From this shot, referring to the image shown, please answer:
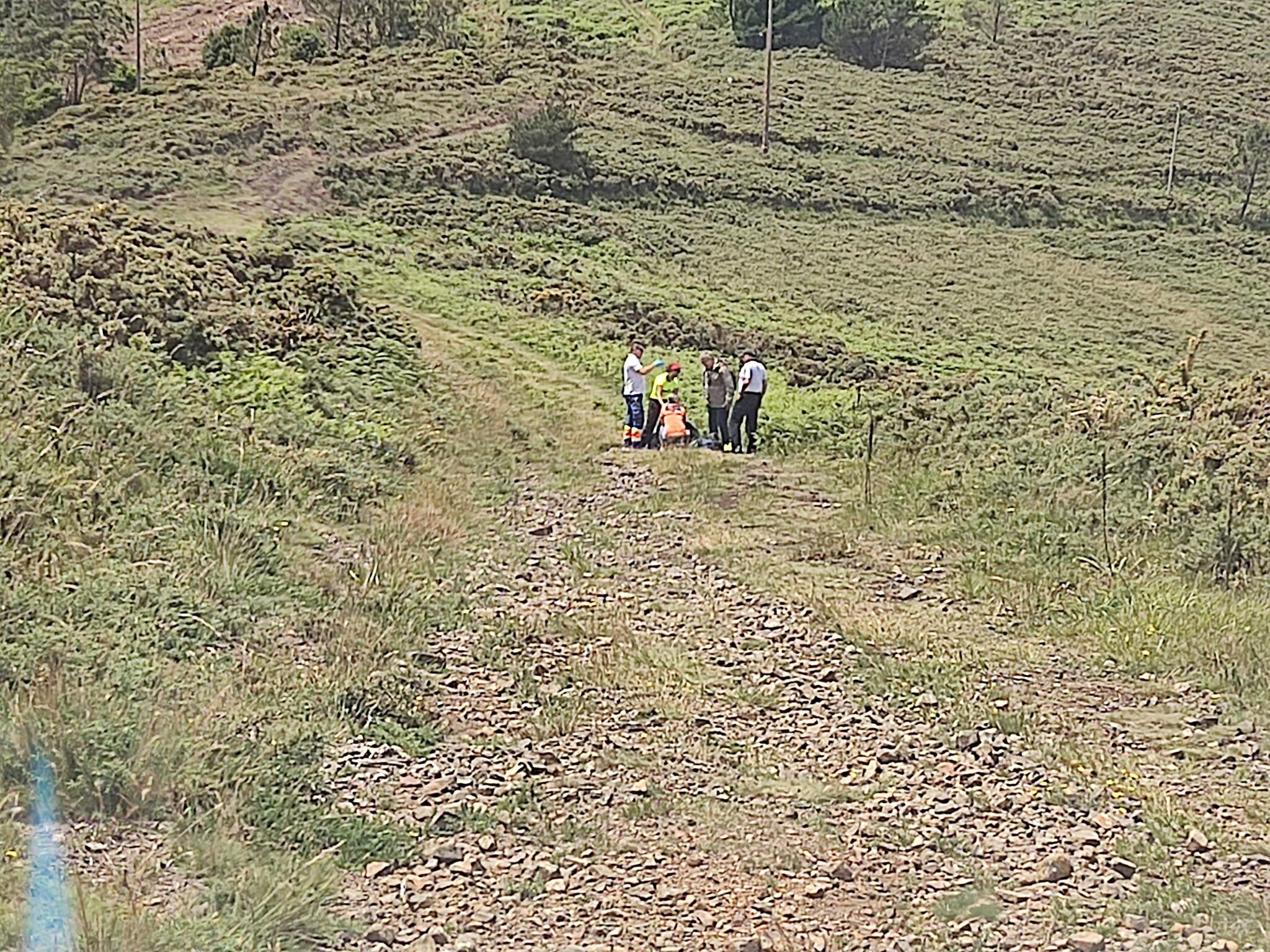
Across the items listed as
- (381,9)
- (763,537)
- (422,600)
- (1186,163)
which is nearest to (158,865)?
(422,600)

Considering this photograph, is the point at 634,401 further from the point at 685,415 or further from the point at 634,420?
the point at 685,415

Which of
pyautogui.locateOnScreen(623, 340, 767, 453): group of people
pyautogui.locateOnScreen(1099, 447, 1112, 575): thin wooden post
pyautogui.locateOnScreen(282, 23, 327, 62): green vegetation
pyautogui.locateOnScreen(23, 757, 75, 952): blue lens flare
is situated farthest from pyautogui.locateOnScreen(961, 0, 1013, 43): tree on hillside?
pyautogui.locateOnScreen(23, 757, 75, 952): blue lens flare

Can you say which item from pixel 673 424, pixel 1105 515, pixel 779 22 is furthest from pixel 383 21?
pixel 1105 515

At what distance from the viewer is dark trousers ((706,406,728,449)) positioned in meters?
15.4

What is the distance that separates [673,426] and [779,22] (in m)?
50.3

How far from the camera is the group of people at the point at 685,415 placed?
49.6 feet

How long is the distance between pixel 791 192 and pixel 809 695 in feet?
112

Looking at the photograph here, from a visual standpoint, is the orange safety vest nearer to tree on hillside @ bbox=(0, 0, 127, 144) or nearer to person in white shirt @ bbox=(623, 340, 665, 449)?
person in white shirt @ bbox=(623, 340, 665, 449)

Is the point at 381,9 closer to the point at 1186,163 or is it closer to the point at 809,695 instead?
the point at 1186,163

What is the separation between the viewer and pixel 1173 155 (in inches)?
1836

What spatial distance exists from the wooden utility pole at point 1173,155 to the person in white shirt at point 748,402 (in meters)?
34.0

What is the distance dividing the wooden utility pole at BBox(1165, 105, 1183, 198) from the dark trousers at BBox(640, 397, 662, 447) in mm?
34493

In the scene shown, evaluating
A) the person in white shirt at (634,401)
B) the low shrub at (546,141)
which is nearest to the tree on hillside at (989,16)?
the low shrub at (546,141)

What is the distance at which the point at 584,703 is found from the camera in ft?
25.0
